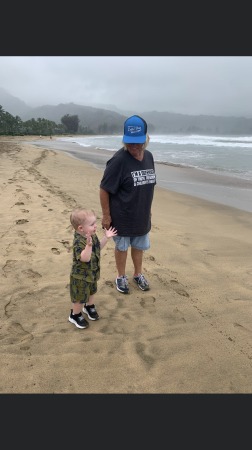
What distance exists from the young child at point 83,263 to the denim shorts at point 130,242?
39cm

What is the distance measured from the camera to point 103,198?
346 cm

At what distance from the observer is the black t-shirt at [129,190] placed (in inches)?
131

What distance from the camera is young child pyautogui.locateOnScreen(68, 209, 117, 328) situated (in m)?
2.83

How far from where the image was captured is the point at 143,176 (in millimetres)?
3416

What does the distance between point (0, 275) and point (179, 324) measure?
2.30 m

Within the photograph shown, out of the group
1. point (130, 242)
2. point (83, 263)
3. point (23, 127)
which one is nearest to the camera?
point (83, 263)

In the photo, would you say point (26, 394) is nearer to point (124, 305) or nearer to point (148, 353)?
point (148, 353)

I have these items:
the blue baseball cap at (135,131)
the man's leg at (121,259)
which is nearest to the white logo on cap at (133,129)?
the blue baseball cap at (135,131)

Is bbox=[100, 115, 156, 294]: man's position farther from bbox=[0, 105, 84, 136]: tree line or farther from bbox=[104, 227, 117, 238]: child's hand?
bbox=[0, 105, 84, 136]: tree line

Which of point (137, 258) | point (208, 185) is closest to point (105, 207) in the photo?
point (137, 258)

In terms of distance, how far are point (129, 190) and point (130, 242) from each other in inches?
28.6

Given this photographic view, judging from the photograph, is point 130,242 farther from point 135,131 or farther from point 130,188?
point 135,131

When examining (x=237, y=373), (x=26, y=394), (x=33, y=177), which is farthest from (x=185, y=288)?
(x=33, y=177)

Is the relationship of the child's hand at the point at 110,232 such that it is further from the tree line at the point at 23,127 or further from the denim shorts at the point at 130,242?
the tree line at the point at 23,127
